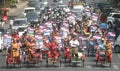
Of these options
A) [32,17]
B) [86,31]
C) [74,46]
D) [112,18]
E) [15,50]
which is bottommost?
[32,17]

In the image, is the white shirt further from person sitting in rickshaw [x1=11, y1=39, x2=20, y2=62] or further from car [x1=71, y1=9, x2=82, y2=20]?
car [x1=71, y1=9, x2=82, y2=20]

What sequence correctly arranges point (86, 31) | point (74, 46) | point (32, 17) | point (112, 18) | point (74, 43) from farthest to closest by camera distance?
1. point (32, 17)
2. point (112, 18)
3. point (86, 31)
4. point (74, 43)
5. point (74, 46)

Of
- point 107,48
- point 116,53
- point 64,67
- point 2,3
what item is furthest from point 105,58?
point 2,3

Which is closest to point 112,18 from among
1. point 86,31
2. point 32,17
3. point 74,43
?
point 32,17

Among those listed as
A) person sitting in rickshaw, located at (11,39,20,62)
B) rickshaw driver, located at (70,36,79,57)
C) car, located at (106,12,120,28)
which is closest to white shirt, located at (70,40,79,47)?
rickshaw driver, located at (70,36,79,57)

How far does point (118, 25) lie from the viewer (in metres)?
50.2

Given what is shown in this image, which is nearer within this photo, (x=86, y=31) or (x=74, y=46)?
(x=74, y=46)

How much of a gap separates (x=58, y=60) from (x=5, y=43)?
755 centimetres

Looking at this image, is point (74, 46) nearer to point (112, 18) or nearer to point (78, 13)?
point (112, 18)

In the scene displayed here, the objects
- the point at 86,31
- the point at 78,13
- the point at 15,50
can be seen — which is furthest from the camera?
the point at 78,13

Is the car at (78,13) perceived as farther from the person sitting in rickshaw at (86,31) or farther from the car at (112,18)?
the person sitting in rickshaw at (86,31)

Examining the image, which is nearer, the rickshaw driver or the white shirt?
the rickshaw driver

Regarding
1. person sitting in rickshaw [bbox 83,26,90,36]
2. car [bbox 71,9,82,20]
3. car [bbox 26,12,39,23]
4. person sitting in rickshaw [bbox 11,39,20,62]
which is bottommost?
car [bbox 26,12,39,23]

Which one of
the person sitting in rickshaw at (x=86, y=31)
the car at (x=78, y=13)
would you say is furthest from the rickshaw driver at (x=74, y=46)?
the car at (x=78, y=13)
